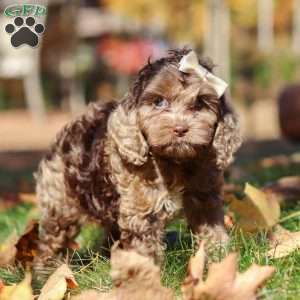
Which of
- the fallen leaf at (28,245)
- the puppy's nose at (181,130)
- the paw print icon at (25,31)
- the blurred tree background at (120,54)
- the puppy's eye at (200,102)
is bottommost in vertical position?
the blurred tree background at (120,54)

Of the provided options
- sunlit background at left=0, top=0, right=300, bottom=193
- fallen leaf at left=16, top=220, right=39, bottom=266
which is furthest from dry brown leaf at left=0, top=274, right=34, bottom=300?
sunlit background at left=0, top=0, right=300, bottom=193

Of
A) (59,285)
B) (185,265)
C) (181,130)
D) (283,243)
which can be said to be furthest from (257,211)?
(59,285)

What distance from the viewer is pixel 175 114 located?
3955 mm

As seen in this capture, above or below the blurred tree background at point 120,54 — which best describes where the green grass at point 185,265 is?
above

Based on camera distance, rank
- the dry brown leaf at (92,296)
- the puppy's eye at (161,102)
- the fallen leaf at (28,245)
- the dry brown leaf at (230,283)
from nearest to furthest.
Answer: the dry brown leaf at (230,283) → the dry brown leaf at (92,296) → the puppy's eye at (161,102) → the fallen leaf at (28,245)

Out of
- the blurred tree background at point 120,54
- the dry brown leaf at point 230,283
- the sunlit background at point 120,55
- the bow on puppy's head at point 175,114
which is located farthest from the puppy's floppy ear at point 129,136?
the blurred tree background at point 120,54

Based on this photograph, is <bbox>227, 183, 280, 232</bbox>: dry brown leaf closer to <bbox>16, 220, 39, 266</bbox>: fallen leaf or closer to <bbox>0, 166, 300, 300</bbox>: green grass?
<bbox>0, 166, 300, 300</bbox>: green grass

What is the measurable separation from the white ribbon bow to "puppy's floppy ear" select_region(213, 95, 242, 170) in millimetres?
127

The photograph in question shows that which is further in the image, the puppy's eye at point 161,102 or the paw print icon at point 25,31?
the paw print icon at point 25,31

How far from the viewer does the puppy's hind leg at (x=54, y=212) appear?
5.00 m

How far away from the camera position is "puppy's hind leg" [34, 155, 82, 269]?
5.00m

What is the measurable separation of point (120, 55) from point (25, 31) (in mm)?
27667

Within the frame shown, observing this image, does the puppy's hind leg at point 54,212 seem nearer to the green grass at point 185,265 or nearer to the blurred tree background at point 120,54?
the green grass at point 185,265

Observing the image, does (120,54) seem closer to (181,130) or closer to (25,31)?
(25,31)
